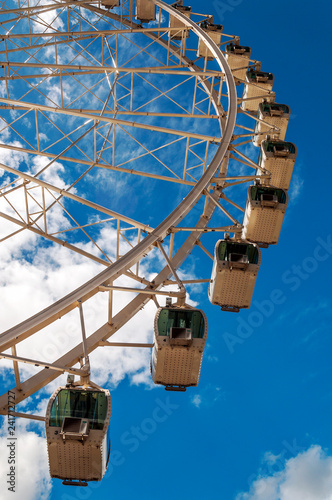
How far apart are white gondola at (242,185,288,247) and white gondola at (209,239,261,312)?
2.16 meters

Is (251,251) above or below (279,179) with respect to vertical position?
below

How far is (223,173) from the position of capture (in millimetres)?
19438

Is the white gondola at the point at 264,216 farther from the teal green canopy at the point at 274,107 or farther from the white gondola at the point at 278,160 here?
the teal green canopy at the point at 274,107

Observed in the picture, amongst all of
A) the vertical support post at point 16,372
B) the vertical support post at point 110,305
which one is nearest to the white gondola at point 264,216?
the vertical support post at point 110,305

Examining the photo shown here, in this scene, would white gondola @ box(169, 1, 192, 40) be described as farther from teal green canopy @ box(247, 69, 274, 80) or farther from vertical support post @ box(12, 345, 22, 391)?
vertical support post @ box(12, 345, 22, 391)

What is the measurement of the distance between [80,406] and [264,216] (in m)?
8.59

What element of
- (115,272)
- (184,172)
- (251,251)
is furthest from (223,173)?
(115,272)

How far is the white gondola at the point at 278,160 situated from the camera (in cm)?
1942

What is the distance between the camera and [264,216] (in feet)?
51.7

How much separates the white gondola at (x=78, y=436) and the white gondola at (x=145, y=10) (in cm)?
2627

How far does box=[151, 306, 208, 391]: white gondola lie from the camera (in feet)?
35.9

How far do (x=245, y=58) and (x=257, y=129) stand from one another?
7.97 metres

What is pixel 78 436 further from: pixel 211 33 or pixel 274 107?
pixel 211 33

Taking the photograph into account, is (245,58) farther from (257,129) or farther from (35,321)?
(35,321)
